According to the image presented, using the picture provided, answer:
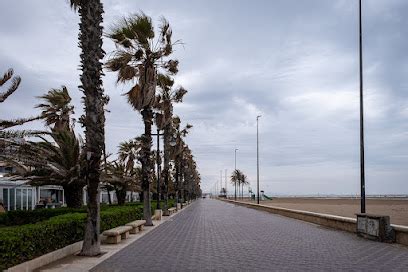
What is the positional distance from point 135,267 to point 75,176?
10.0 metres

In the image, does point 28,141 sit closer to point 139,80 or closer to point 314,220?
point 139,80

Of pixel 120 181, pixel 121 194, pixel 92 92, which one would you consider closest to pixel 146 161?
pixel 120 181

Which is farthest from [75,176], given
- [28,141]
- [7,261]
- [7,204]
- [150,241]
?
[7,204]

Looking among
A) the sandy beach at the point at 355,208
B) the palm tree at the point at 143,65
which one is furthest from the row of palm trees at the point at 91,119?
the sandy beach at the point at 355,208

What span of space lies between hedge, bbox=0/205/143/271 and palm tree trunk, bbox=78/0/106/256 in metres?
0.78

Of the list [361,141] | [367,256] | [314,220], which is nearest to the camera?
[367,256]

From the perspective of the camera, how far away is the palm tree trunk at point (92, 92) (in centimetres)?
1290

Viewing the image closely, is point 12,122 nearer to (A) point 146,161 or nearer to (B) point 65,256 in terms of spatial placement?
(B) point 65,256

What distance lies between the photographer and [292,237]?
1756 cm

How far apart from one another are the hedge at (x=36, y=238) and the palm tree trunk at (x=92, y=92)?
78cm

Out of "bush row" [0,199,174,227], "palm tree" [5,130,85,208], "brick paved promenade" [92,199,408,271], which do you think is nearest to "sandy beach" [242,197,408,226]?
"brick paved promenade" [92,199,408,271]

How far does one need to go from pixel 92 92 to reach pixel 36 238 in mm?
4312

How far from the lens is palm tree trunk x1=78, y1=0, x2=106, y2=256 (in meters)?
12.9

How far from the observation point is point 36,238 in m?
10.3
